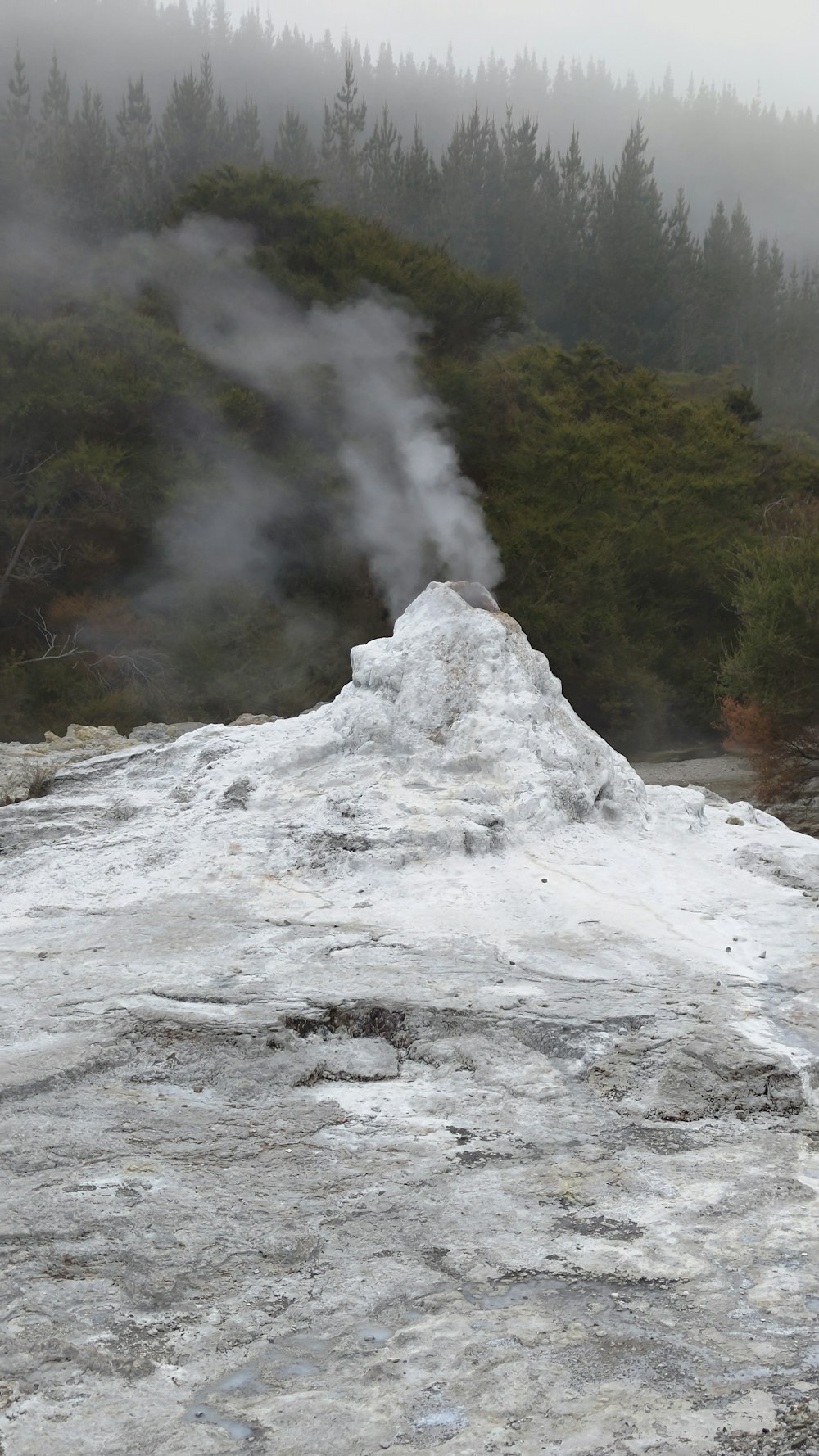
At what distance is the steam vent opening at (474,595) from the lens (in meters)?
6.14

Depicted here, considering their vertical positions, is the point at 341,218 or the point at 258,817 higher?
the point at 341,218

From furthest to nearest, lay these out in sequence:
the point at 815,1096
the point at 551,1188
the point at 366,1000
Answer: the point at 366,1000 → the point at 815,1096 → the point at 551,1188

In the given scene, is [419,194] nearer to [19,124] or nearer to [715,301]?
[715,301]

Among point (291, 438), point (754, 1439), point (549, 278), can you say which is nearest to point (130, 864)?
point (754, 1439)

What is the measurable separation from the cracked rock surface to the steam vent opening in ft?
0.30

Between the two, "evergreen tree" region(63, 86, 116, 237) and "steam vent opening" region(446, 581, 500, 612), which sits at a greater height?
"evergreen tree" region(63, 86, 116, 237)

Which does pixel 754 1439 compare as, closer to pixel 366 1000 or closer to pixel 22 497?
pixel 366 1000

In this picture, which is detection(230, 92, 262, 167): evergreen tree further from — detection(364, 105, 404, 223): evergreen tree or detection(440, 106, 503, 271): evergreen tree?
detection(440, 106, 503, 271): evergreen tree

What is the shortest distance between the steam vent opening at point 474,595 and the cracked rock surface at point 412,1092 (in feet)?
0.30

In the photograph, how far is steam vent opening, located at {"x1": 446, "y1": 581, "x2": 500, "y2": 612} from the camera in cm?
614

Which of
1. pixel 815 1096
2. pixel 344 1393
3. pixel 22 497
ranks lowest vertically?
pixel 22 497

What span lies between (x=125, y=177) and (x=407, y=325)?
1030 centimetres

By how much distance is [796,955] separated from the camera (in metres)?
4.22

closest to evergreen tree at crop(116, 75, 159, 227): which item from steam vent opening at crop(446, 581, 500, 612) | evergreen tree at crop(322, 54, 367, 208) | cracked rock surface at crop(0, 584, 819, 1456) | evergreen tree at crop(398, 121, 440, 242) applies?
evergreen tree at crop(322, 54, 367, 208)
